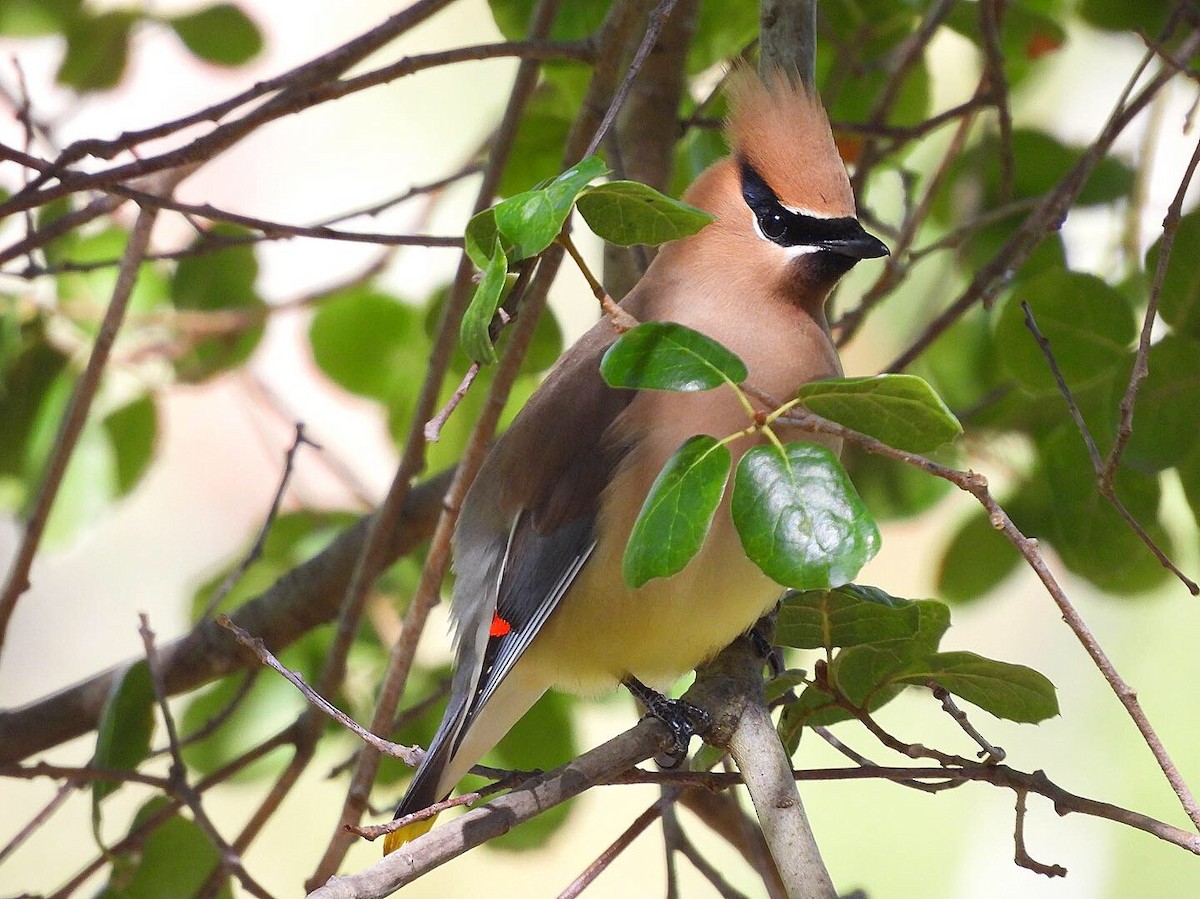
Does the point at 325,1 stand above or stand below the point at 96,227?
above

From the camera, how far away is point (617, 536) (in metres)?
1.76

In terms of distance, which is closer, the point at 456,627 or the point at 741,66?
the point at 741,66

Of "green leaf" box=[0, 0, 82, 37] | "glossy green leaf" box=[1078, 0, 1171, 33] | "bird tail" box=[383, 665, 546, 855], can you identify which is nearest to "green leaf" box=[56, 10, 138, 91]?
"green leaf" box=[0, 0, 82, 37]

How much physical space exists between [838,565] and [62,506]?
65.4 inches

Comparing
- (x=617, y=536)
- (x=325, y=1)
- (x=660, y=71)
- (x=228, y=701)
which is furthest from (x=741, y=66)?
(x=325, y=1)

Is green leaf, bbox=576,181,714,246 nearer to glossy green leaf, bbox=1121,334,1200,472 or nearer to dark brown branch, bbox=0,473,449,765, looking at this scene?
glossy green leaf, bbox=1121,334,1200,472

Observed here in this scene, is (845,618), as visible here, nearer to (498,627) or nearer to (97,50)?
(498,627)

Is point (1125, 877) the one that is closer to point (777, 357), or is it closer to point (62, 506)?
point (777, 357)

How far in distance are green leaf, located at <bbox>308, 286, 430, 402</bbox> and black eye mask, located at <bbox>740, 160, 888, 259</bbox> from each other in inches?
31.0

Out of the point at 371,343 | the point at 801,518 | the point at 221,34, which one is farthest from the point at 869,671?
the point at 221,34

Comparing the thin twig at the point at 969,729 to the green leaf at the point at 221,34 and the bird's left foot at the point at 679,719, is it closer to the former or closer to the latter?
the bird's left foot at the point at 679,719

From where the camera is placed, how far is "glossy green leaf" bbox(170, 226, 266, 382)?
96.8 inches

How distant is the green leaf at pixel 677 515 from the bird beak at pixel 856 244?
25.4 inches

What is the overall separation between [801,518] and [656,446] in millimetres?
597
